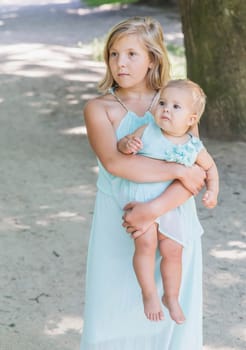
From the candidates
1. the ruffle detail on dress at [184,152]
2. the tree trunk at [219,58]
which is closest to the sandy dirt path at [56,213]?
the tree trunk at [219,58]

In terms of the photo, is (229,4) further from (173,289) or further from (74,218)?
(173,289)

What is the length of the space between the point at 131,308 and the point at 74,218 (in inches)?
111

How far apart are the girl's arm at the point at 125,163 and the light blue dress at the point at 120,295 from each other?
14cm

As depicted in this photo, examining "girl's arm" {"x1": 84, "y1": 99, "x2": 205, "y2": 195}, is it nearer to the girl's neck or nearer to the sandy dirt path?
the girl's neck

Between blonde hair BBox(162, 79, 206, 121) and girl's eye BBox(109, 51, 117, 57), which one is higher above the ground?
girl's eye BBox(109, 51, 117, 57)

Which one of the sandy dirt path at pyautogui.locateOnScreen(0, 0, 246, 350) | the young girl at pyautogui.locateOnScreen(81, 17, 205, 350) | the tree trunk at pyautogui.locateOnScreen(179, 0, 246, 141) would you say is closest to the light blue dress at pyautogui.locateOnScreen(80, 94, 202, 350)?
the young girl at pyautogui.locateOnScreen(81, 17, 205, 350)

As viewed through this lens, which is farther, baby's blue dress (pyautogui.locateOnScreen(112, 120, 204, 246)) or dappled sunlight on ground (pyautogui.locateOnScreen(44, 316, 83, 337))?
dappled sunlight on ground (pyautogui.locateOnScreen(44, 316, 83, 337))

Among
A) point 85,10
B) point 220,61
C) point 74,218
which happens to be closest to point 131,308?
point 74,218

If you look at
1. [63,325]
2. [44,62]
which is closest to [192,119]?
[63,325]

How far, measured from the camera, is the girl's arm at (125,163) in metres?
2.95

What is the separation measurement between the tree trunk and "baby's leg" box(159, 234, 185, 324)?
4475 mm

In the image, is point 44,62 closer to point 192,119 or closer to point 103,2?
point 103,2

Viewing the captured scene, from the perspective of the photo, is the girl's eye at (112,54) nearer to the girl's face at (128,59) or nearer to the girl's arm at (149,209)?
the girl's face at (128,59)

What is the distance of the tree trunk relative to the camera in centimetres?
718
